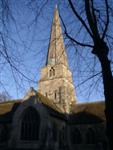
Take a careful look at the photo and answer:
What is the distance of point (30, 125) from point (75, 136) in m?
6.51

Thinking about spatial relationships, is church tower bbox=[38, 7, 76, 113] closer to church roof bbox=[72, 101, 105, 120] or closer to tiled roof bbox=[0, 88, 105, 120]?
church roof bbox=[72, 101, 105, 120]

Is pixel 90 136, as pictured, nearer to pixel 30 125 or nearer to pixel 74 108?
pixel 74 108

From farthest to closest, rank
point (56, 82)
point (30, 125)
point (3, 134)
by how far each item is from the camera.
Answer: point (56, 82) → point (3, 134) → point (30, 125)

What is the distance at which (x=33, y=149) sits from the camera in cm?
2833

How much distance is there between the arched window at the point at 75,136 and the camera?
3288 cm

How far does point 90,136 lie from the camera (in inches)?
1276

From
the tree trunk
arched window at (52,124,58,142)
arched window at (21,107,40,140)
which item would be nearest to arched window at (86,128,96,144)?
arched window at (52,124,58,142)

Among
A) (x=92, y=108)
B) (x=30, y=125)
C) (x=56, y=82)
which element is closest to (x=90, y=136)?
(x=92, y=108)

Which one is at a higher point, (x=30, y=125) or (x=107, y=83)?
(x=30, y=125)

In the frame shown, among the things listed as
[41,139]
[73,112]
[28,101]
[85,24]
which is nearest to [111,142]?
[85,24]

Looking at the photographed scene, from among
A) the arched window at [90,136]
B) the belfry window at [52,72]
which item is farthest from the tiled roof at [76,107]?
the belfry window at [52,72]

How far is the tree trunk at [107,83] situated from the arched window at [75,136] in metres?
26.2

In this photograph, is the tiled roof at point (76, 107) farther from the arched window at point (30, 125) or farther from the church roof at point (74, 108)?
the arched window at point (30, 125)

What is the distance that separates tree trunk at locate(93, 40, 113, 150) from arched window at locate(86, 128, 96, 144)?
83.5 feet
